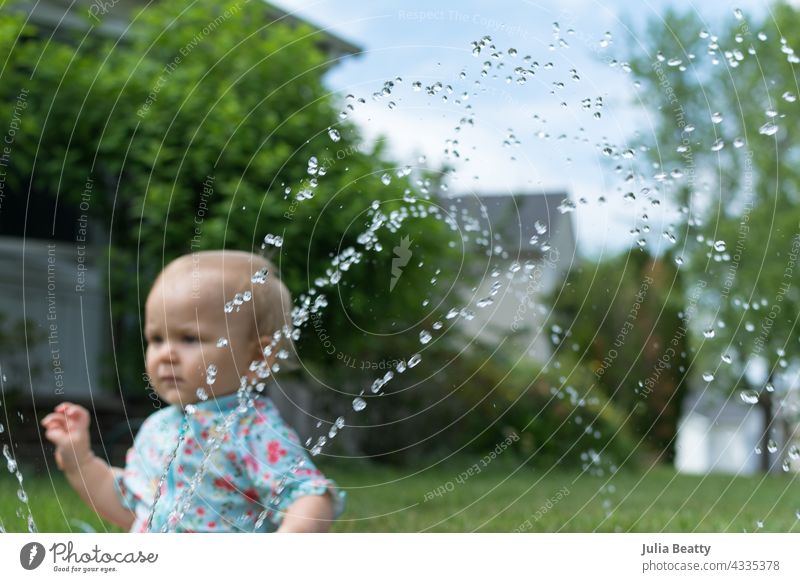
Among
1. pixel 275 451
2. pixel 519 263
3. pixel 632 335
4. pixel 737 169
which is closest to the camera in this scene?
pixel 275 451

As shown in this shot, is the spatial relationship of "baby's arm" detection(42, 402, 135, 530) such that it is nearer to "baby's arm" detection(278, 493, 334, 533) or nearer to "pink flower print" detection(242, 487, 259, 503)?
"pink flower print" detection(242, 487, 259, 503)

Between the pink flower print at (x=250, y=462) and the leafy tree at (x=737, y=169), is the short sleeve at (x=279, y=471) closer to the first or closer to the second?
the pink flower print at (x=250, y=462)

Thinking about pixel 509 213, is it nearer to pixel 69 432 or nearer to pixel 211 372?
pixel 211 372

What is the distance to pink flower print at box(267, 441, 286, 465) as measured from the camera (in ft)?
6.91

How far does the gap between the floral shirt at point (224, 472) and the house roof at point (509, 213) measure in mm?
3096

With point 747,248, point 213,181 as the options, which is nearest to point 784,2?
point 747,248

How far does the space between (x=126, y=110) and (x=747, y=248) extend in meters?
7.44

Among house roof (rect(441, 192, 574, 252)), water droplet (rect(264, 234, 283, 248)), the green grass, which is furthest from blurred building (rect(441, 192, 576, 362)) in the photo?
water droplet (rect(264, 234, 283, 248))

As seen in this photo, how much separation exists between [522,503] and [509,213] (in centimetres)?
317

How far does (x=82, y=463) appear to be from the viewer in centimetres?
222

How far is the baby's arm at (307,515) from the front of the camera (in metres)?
2.00

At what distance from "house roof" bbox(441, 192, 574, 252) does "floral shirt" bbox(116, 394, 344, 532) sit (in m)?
3.10

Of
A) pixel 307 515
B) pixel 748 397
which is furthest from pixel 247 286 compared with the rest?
pixel 748 397
